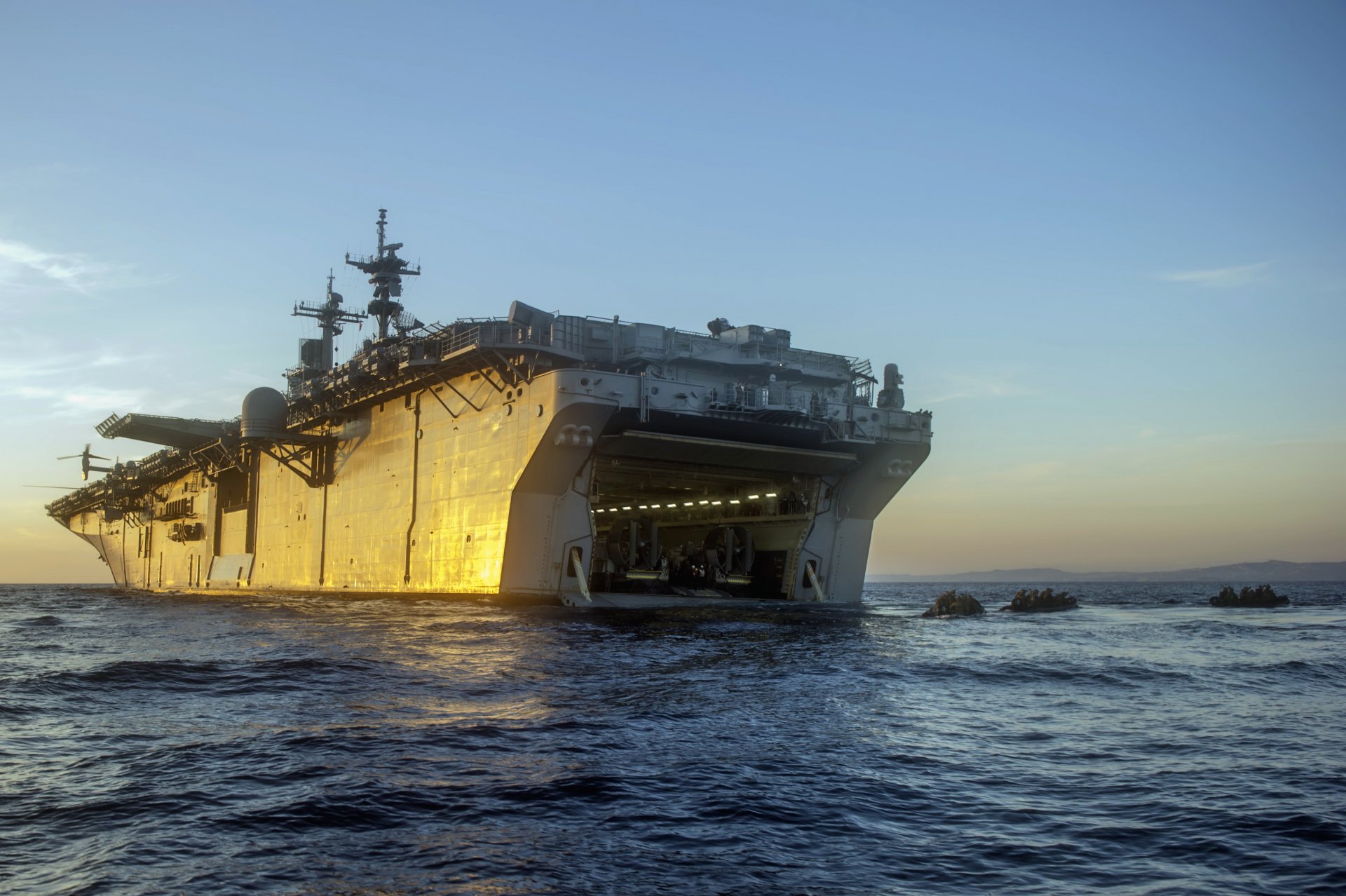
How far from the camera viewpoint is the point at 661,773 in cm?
828

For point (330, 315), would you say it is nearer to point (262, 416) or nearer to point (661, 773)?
point (262, 416)

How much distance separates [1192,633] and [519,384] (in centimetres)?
1882

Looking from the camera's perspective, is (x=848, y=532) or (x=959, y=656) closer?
(x=959, y=656)

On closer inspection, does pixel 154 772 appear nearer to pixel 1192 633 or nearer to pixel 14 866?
pixel 14 866

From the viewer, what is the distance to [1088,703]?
12320mm

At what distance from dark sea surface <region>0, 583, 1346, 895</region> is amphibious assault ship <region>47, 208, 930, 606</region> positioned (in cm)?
1055

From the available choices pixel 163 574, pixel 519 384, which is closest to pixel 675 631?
pixel 519 384

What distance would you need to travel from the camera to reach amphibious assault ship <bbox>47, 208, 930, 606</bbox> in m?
27.6

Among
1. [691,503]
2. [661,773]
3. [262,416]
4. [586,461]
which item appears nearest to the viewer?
[661,773]

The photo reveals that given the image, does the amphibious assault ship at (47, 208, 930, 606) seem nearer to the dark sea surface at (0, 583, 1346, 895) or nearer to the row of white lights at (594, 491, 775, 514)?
the row of white lights at (594, 491, 775, 514)

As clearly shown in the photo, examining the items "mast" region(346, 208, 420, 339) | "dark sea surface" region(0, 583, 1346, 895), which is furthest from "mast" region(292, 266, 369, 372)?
"dark sea surface" region(0, 583, 1346, 895)

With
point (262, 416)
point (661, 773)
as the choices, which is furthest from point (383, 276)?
point (661, 773)

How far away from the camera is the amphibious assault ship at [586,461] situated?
2764cm

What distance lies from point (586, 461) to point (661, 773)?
19917mm
